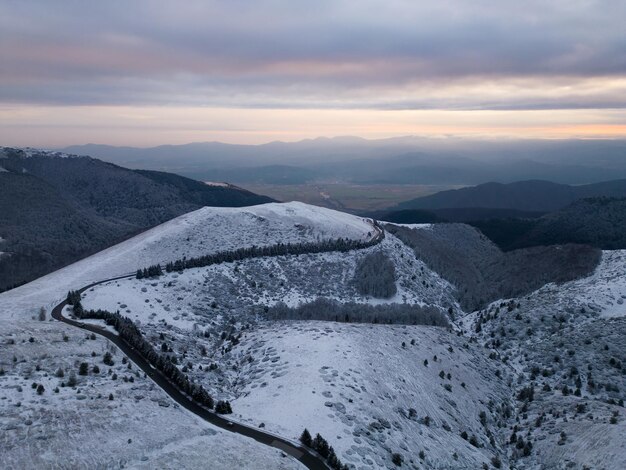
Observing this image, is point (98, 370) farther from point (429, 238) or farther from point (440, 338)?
point (429, 238)

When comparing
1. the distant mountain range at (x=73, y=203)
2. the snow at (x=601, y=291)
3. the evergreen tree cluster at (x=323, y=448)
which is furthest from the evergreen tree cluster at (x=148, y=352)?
the distant mountain range at (x=73, y=203)

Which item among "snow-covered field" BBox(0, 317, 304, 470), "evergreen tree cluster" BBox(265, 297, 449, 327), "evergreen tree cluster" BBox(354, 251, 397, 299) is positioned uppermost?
"snow-covered field" BBox(0, 317, 304, 470)

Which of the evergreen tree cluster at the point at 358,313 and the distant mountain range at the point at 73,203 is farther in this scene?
the distant mountain range at the point at 73,203

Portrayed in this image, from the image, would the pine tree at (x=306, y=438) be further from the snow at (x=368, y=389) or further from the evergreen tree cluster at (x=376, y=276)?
the evergreen tree cluster at (x=376, y=276)

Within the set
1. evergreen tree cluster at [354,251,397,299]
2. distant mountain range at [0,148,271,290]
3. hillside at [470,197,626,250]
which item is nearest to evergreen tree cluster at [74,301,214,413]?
evergreen tree cluster at [354,251,397,299]

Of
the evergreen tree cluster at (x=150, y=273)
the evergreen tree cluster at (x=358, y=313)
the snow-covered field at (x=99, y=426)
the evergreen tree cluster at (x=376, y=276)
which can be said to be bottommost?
the evergreen tree cluster at (x=358, y=313)

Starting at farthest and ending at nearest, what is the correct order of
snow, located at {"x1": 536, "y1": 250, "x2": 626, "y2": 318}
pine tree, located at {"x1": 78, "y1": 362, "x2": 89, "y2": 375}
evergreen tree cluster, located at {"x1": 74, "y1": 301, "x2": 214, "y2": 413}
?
snow, located at {"x1": 536, "y1": 250, "x2": 626, "y2": 318}, evergreen tree cluster, located at {"x1": 74, "y1": 301, "x2": 214, "y2": 413}, pine tree, located at {"x1": 78, "y1": 362, "x2": 89, "y2": 375}

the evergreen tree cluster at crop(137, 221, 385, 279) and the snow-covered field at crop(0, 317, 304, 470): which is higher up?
the evergreen tree cluster at crop(137, 221, 385, 279)

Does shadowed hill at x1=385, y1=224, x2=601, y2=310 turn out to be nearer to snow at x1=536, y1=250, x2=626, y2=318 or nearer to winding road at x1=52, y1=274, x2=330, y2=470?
snow at x1=536, y1=250, x2=626, y2=318
